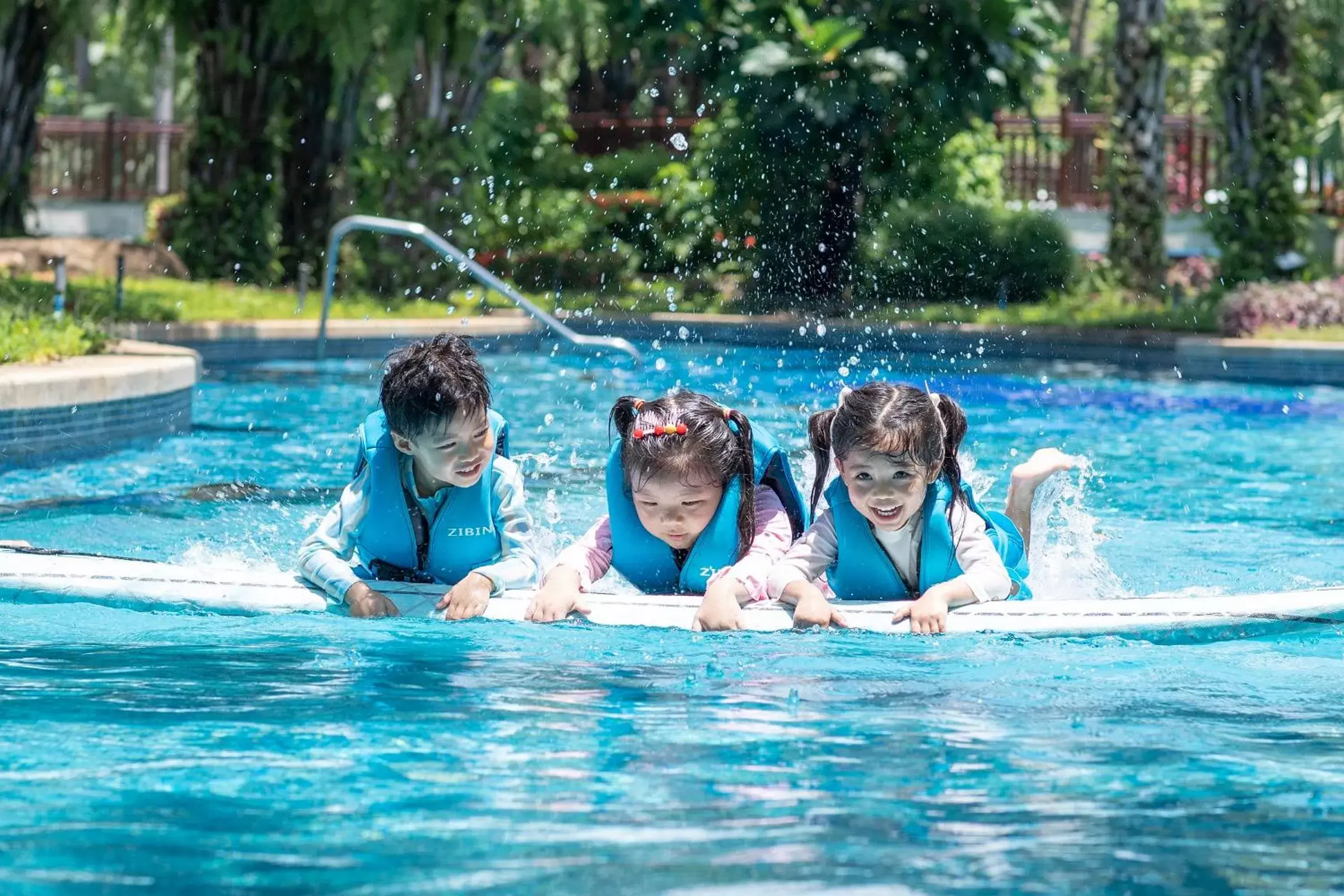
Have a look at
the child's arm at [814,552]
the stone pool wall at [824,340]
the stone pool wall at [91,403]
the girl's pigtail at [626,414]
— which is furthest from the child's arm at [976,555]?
the stone pool wall at [824,340]

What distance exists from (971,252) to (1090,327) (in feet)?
12.7

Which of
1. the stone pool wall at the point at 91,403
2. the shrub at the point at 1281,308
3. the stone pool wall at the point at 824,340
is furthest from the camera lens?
the shrub at the point at 1281,308

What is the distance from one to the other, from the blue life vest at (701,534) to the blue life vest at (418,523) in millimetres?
377

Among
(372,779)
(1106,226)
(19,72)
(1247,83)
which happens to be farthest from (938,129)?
(372,779)

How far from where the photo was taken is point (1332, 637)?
5586 millimetres

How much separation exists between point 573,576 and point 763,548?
23.2 inches

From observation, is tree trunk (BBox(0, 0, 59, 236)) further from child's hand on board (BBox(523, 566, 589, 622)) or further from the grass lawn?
child's hand on board (BBox(523, 566, 589, 622))

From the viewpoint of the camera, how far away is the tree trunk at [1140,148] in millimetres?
18438

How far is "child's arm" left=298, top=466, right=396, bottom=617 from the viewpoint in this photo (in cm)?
548

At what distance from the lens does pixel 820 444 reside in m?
5.81

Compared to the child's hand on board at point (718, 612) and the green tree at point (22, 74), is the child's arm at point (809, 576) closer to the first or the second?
the child's hand on board at point (718, 612)

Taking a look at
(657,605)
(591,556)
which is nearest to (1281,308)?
(591,556)

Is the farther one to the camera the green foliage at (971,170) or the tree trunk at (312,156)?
the green foliage at (971,170)

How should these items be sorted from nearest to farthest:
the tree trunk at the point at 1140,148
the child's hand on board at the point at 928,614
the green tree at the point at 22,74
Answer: the child's hand on board at the point at 928,614 < the tree trunk at the point at 1140,148 < the green tree at the point at 22,74
